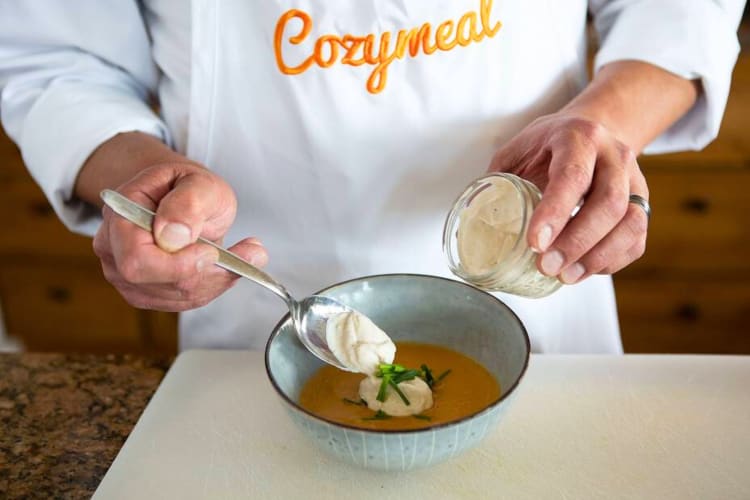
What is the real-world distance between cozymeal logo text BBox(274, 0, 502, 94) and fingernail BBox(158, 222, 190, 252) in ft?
0.78

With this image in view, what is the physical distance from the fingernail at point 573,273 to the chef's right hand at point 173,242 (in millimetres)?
273

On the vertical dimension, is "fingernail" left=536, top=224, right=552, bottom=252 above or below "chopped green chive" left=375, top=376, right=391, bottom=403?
above

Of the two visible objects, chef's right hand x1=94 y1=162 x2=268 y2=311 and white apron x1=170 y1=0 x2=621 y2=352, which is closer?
chef's right hand x1=94 y1=162 x2=268 y2=311

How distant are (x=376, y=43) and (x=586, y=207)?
0.28 m

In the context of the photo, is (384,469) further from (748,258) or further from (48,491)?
(748,258)

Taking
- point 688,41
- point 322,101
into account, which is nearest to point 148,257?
point 322,101

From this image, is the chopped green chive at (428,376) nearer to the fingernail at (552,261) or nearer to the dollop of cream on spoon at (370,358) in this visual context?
the dollop of cream on spoon at (370,358)

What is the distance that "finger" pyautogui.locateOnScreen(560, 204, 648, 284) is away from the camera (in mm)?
686

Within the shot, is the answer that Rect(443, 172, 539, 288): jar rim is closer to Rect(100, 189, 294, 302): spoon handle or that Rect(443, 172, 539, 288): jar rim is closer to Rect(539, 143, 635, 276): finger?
Rect(539, 143, 635, 276): finger

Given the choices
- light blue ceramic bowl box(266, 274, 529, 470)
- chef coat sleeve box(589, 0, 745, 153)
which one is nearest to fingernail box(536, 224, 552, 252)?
light blue ceramic bowl box(266, 274, 529, 470)

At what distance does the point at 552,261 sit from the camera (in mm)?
656

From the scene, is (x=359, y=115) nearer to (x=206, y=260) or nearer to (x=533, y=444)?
(x=206, y=260)

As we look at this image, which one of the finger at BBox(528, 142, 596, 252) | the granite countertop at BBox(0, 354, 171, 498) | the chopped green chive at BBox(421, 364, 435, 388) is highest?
the finger at BBox(528, 142, 596, 252)

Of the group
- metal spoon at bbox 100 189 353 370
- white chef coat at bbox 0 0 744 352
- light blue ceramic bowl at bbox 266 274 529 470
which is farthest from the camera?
white chef coat at bbox 0 0 744 352
